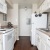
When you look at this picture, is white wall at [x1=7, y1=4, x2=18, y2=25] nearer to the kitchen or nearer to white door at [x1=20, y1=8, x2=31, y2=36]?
the kitchen

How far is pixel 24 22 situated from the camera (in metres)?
7.83

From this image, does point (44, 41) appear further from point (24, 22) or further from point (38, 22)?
point (24, 22)

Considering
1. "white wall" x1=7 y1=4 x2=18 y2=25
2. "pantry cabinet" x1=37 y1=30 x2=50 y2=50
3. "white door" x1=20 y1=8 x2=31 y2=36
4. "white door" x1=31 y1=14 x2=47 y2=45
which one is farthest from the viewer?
"white door" x1=20 y1=8 x2=31 y2=36

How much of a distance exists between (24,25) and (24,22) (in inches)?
10.5

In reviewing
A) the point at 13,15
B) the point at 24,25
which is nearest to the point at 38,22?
the point at 13,15

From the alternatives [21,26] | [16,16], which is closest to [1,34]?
[16,16]

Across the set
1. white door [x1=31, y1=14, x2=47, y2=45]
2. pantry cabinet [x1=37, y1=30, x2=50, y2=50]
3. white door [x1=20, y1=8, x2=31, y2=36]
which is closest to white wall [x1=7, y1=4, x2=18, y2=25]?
white door [x1=20, y1=8, x2=31, y2=36]

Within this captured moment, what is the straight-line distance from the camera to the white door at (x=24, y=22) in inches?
306

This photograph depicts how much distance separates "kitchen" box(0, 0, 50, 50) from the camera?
239 cm

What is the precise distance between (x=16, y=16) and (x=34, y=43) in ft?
8.08

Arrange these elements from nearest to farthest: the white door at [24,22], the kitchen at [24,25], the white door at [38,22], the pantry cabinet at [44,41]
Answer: the pantry cabinet at [44,41]
the kitchen at [24,25]
the white door at [38,22]
the white door at [24,22]

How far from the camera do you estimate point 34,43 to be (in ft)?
14.6

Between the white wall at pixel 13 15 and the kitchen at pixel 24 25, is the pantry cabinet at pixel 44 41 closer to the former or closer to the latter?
the kitchen at pixel 24 25

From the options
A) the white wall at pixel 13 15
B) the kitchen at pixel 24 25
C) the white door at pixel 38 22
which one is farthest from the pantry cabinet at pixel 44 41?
the white wall at pixel 13 15
